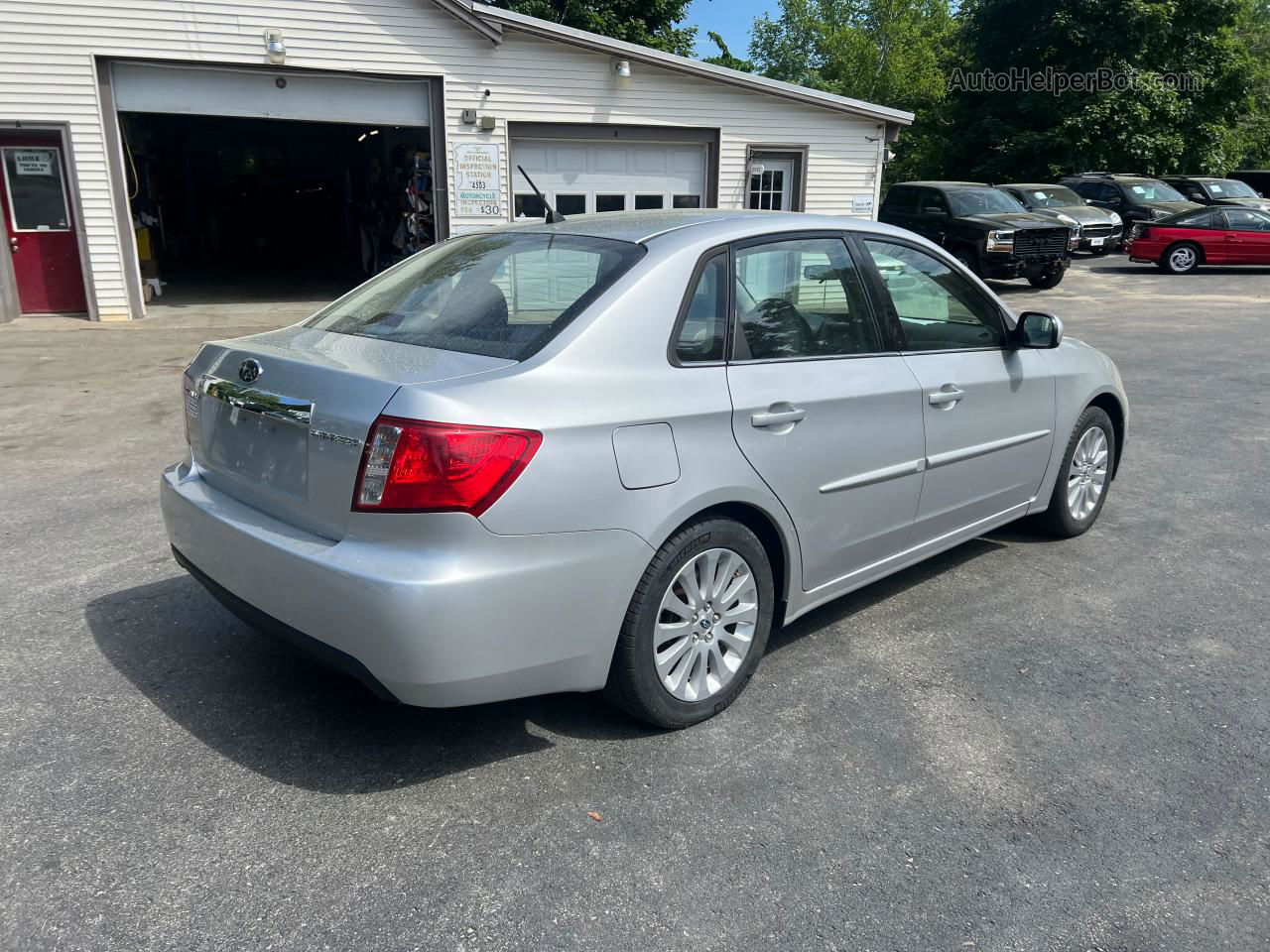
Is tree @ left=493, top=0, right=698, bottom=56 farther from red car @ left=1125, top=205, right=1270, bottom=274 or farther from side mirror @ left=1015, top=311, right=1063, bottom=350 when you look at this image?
side mirror @ left=1015, top=311, right=1063, bottom=350

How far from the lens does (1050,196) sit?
21.4m

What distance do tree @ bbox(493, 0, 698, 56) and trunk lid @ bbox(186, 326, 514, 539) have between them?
98.4 ft

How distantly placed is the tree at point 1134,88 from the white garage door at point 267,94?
82.2ft

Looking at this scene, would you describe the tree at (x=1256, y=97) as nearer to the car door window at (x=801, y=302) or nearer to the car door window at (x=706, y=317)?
the car door window at (x=801, y=302)

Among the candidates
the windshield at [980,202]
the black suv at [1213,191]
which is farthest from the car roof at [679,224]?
the black suv at [1213,191]

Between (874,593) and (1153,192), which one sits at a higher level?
(1153,192)

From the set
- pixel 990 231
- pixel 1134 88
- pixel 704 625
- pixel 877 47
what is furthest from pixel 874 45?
pixel 704 625

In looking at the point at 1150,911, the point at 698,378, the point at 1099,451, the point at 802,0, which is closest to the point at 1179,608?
the point at 1099,451

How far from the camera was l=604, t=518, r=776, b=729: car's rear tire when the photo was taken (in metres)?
3.02

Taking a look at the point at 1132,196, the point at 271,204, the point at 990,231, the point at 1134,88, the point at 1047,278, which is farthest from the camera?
the point at 1134,88

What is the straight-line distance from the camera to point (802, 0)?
60781 mm

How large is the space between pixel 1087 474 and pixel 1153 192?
22.2 meters

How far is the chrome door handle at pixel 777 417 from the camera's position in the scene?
3.23m

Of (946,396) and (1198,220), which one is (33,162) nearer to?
(946,396)
